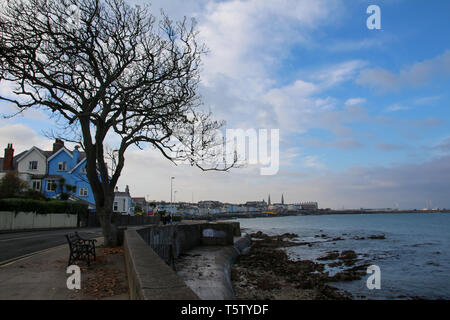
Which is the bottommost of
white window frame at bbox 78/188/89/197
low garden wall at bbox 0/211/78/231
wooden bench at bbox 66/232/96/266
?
low garden wall at bbox 0/211/78/231

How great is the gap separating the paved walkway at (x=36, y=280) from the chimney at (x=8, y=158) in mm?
42191

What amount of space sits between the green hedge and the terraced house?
29.7ft

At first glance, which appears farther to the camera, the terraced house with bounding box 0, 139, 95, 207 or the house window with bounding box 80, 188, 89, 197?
the house window with bounding box 80, 188, 89, 197

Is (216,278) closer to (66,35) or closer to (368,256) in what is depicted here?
(66,35)

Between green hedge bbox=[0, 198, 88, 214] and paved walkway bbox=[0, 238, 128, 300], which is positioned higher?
green hedge bbox=[0, 198, 88, 214]

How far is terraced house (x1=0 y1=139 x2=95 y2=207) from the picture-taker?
45.3 meters

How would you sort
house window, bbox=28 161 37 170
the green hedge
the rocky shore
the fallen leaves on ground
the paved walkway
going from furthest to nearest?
house window, bbox=28 161 37 170, the green hedge, the rocky shore, the fallen leaves on ground, the paved walkway

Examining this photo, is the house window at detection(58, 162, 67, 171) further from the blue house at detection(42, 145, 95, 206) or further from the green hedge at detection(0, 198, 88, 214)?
the green hedge at detection(0, 198, 88, 214)

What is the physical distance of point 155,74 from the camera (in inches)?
594

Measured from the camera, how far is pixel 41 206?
30.3 metres

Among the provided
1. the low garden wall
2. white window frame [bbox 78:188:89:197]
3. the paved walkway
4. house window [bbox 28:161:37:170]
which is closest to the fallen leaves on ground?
the paved walkway

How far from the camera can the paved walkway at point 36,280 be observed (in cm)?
685

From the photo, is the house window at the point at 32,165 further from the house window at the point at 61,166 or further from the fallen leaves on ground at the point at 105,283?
the fallen leaves on ground at the point at 105,283

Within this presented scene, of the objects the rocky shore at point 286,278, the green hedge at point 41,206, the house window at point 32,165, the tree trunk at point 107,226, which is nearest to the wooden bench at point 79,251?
the tree trunk at point 107,226
